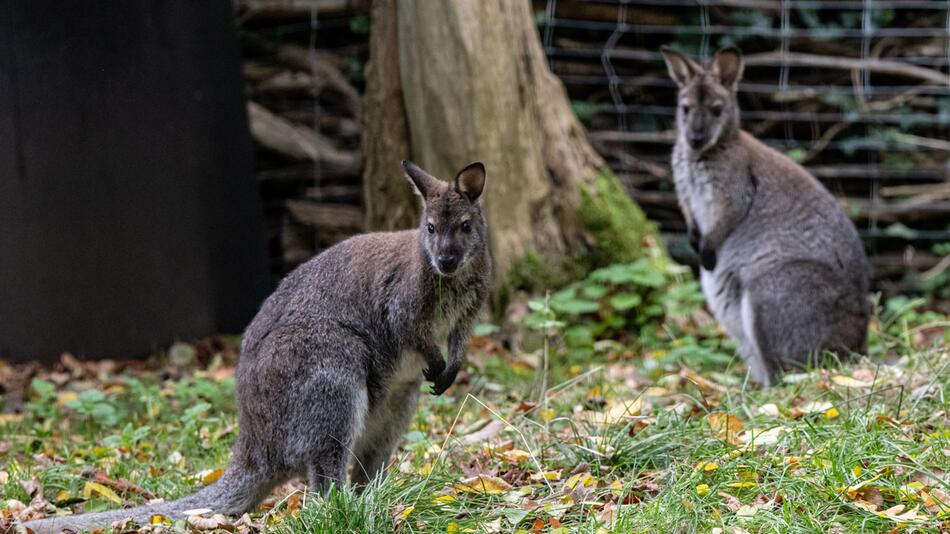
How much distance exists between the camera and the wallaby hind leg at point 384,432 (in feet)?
16.1

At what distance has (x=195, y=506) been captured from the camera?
4.44 m

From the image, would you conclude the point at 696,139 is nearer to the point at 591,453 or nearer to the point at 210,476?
the point at 591,453

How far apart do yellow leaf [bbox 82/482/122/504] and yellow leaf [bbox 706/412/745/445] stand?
2575mm

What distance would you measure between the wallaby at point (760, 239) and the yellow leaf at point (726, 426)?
5.17 feet

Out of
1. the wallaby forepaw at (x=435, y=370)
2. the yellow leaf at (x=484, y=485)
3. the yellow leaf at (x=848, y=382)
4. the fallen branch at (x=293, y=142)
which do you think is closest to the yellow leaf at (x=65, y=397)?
the wallaby forepaw at (x=435, y=370)

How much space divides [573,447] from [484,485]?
0.54 m

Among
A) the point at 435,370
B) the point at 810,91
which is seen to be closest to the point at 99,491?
the point at 435,370

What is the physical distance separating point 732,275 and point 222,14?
4389 millimetres

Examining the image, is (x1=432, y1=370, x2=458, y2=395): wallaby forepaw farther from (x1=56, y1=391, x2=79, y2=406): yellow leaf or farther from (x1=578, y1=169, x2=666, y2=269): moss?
(x1=578, y1=169, x2=666, y2=269): moss

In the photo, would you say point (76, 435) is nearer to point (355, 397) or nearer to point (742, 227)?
point (355, 397)

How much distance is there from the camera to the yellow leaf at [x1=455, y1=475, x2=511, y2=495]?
13.8 feet

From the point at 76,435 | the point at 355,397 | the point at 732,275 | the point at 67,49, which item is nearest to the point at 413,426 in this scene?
the point at 355,397

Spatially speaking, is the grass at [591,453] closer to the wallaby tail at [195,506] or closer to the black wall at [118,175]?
the wallaby tail at [195,506]

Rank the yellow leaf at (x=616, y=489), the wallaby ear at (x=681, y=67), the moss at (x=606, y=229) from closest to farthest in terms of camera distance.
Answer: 1. the yellow leaf at (x=616, y=489)
2. the wallaby ear at (x=681, y=67)
3. the moss at (x=606, y=229)
